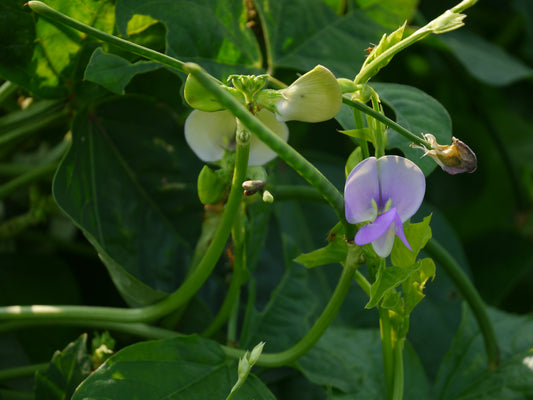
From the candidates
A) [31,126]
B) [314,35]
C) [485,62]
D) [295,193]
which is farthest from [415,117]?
[485,62]

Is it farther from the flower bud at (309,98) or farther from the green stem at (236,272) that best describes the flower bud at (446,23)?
the green stem at (236,272)

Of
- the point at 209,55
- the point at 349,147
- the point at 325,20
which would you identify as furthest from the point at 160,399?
the point at 349,147

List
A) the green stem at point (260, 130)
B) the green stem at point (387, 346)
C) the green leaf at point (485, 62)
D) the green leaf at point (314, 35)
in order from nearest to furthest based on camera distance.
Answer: the green stem at point (260, 130) < the green stem at point (387, 346) < the green leaf at point (314, 35) < the green leaf at point (485, 62)

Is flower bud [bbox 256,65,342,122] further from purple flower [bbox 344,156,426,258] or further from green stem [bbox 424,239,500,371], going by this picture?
green stem [bbox 424,239,500,371]

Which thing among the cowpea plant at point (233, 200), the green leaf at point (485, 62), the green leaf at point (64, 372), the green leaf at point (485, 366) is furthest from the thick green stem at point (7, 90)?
the green leaf at point (485, 62)

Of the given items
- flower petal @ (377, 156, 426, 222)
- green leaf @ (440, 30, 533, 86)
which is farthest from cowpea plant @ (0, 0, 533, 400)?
green leaf @ (440, 30, 533, 86)
